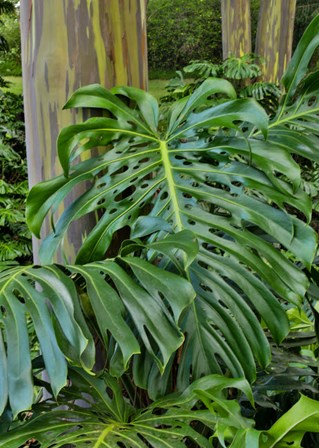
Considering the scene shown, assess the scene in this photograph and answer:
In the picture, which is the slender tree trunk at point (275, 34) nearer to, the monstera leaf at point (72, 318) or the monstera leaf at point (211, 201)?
the monstera leaf at point (211, 201)

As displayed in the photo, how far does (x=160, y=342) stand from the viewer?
1.93 ft

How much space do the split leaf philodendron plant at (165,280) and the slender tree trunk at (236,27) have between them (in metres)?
3.50

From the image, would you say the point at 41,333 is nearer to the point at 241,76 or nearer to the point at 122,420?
the point at 122,420

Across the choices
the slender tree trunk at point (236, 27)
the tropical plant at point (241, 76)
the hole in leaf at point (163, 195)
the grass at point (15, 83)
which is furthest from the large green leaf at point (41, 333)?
the grass at point (15, 83)

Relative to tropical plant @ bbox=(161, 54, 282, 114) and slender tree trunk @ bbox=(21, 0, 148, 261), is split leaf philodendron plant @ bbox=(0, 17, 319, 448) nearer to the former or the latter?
slender tree trunk @ bbox=(21, 0, 148, 261)

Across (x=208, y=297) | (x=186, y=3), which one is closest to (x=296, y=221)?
(x=208, y=297)

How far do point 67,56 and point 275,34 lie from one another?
363cm

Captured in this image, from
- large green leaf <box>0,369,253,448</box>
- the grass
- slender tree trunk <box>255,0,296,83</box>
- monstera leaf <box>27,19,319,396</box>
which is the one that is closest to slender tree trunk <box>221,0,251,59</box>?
slender tree trunk <box>255,0,296,83</box>

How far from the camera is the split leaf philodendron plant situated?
58cm

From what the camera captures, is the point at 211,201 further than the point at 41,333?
Yes

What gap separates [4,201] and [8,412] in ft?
10.4

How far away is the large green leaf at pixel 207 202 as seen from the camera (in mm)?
688

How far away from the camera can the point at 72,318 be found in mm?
571

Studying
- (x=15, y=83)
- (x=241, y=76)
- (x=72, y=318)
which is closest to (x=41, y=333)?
(x=72, y=318)
